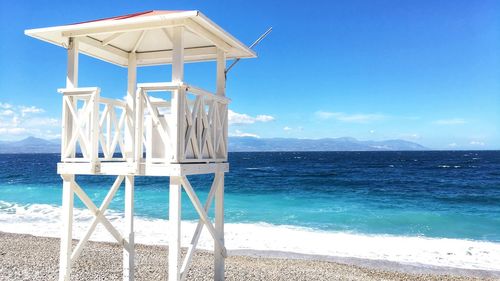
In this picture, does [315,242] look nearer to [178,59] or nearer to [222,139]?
[222,139]

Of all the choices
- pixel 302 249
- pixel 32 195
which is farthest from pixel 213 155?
pixel 32 195

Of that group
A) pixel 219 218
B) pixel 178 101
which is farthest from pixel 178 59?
pixel 219 218

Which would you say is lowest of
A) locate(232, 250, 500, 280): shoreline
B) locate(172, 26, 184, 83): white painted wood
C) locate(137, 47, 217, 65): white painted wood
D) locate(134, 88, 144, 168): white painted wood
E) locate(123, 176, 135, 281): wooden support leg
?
locate(232, 250, 500, 280): shoreline

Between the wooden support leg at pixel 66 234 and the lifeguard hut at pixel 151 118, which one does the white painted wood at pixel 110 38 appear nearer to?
the lifeguard hut at pixel 151 118

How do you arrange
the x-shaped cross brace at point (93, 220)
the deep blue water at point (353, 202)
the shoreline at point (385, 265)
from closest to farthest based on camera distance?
the x-shaped cross brace at point (93, 220) < the shoreline at point (385, 265) < the deep blue water at point (353, 202)

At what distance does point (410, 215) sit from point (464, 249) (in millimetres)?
9879

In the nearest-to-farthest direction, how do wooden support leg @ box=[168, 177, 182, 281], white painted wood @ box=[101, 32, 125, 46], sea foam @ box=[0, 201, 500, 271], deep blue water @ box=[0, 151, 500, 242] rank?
wooden support leg @ box=[168, 177, 182, 281]
white painted wood @ box=[101, 32, 125, 46]
sea foam @ box=[0, 201, 500, 271]
deep blue water @ box=[0, 151, 500, 242]

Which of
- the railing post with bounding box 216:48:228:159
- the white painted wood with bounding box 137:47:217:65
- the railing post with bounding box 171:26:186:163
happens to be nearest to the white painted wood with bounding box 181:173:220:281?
the railing post with bounding box 216:48:228:159

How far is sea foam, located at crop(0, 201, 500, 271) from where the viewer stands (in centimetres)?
1374

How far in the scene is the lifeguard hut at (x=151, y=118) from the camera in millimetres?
5965

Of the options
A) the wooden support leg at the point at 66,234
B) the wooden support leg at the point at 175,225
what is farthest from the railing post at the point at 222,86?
the wooden support leg at the point at 66,234

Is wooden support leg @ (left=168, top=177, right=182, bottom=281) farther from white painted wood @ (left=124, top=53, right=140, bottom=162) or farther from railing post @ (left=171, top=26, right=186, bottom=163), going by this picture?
white painted wood @ (left=124, top=53, right=140, bottom=162)

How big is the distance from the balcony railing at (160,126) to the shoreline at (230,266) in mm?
4047

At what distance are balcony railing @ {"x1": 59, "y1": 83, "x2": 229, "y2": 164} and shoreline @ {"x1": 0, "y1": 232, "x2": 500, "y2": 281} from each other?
13.3 ft
